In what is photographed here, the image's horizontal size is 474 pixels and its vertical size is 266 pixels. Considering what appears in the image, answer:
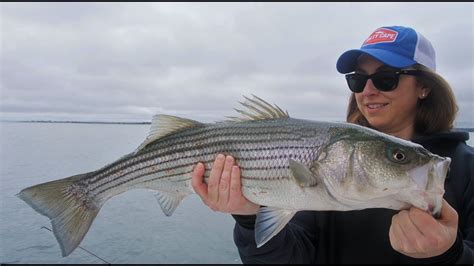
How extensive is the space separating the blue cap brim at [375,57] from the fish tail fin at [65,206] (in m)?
2.68

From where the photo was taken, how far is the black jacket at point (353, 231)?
2.97 metres

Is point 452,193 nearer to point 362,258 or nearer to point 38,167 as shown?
point 362,258

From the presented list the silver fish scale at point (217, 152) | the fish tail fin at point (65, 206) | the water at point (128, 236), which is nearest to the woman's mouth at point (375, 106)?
the silver fish scale at point (217, 152)

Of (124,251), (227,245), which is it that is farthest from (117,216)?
(227,245)

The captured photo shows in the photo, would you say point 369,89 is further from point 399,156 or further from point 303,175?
point 303,175

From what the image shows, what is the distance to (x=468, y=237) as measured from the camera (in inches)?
112

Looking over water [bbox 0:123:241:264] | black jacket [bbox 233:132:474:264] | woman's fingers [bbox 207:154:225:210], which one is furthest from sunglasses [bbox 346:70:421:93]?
water [bbox 0:123:241:264]

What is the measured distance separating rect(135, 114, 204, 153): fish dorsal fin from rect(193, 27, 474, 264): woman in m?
0.53

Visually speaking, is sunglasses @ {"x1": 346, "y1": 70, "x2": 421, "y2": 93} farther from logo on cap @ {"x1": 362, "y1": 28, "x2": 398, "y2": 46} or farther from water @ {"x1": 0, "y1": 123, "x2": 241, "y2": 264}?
water @ {"x1": 0, "y1": 123, "x2": 241, "y2": 264}

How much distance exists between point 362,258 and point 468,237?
2.76 feet

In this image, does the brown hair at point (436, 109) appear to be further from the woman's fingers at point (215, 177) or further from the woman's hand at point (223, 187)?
the woman's fingers at point (215, 177)

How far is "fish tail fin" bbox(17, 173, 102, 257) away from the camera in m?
3.26

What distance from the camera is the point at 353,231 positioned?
10.8ft

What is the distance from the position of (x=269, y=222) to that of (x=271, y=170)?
0.40 m
